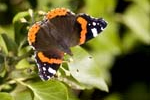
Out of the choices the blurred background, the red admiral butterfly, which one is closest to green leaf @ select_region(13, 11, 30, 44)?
the red admiral butterfly

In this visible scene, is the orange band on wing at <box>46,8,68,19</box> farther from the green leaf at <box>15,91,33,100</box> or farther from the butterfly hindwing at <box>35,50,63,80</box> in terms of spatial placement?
the green leaf at <box>15,91,33,100</box>

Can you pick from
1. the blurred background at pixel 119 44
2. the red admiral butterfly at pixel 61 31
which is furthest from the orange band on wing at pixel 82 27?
the blurred background at pixel 119 44

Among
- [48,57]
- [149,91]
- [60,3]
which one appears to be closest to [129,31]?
[149,91]

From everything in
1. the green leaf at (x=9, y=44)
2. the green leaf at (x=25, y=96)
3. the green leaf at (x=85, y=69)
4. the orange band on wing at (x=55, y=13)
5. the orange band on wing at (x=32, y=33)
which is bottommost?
the green leaf at (x=25, y=96)

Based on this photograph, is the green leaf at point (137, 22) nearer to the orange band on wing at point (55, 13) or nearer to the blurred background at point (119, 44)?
the blurred background at point (119, 44)

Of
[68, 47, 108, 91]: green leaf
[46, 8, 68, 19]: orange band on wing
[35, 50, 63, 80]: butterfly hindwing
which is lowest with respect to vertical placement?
[68, 47, 108, 91]: green leaf

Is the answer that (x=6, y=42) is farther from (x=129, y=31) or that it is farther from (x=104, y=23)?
(x=129, y=31)
